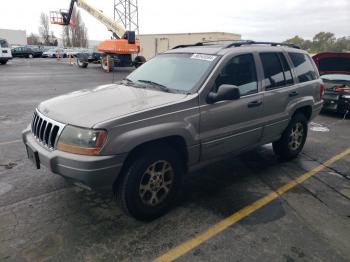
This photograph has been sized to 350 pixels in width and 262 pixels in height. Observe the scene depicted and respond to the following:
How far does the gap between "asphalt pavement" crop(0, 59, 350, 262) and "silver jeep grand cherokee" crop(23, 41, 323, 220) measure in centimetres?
41

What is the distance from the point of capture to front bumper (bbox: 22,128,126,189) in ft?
9.50

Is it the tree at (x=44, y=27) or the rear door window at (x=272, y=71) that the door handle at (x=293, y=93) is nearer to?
the rear door window at (x=272, y=71)

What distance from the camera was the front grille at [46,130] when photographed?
318 cm

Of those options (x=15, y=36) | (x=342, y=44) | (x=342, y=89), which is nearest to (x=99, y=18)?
(x=342, y=44)

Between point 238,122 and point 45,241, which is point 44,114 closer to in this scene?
point 45,241


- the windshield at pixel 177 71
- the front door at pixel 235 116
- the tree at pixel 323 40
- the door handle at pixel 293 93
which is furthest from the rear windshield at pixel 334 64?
the tree at pixel 323 40

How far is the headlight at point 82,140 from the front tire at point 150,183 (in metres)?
0.44

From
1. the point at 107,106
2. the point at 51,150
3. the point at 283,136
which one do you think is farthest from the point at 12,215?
the point at 283,136

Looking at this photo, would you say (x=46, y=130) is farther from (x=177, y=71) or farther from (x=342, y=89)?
(x=342, y=89)

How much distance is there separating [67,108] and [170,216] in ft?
5.36

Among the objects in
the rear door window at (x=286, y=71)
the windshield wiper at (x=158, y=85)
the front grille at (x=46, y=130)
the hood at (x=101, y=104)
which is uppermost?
the rear door window at (x=286, y=71)

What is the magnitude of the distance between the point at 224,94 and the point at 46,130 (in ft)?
6.41

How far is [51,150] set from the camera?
3.18 meters

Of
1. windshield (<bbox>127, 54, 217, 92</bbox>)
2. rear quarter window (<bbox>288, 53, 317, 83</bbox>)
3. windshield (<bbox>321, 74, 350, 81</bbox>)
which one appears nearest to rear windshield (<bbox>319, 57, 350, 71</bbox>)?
windshield (<bbox>321, 74, 350, 81</bbox>)
